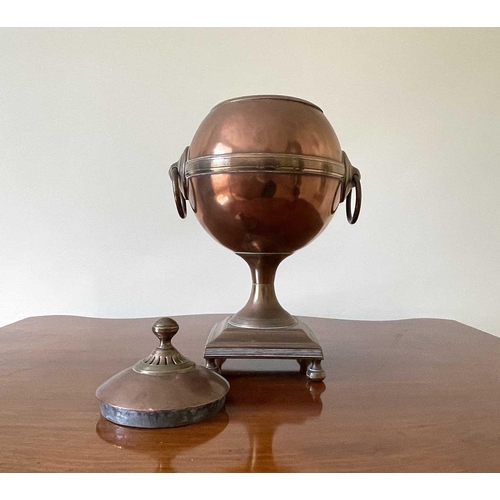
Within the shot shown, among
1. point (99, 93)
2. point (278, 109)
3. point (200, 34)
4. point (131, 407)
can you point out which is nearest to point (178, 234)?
point (99, 93)

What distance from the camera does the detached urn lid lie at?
1.38 ft

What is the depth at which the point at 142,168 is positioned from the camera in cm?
129

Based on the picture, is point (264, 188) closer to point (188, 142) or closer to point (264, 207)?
point (264, 207)

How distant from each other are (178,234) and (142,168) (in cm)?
22

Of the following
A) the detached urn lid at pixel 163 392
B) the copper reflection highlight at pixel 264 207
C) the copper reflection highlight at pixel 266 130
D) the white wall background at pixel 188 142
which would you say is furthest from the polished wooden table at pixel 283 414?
the white wall background at pixel 188 142

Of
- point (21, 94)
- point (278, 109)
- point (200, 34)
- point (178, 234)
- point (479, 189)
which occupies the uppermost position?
point (200, 34)

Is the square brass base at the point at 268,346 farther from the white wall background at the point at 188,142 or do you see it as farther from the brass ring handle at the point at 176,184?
the white wall background at the point at 188,142

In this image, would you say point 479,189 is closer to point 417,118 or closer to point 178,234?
point 417,118

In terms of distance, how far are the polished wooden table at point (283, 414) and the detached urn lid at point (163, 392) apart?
0.01 m

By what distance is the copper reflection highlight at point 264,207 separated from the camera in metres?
0.57

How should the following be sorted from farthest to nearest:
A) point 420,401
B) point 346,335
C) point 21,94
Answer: point 21,94 < point 346,335 < point 420,401

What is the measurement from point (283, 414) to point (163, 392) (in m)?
0.13

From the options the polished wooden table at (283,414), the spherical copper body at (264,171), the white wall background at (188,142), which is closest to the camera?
the polished wooden table at (283,414)

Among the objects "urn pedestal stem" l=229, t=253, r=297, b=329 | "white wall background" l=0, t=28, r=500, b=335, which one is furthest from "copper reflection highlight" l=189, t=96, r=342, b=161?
"white wall background" l=0, t=28, r=500, b=335
